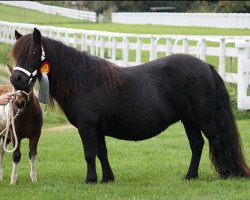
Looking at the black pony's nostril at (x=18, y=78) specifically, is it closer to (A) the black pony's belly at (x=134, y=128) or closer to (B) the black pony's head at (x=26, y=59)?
(B) the black pony's head at (x=26, y=59)

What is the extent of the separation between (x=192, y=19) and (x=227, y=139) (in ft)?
122

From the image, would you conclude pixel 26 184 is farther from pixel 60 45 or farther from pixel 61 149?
pixel 61 149

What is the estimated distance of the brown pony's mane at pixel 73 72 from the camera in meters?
8.40

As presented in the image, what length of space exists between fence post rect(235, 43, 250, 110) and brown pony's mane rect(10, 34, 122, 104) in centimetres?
680

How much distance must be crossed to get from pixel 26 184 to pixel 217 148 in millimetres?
2470

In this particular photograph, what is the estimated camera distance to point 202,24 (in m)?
42.6

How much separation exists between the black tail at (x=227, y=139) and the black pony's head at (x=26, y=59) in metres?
2.24

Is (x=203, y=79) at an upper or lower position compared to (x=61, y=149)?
upper

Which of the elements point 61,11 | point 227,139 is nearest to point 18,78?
point 227,139

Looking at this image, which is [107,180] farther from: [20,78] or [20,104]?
[20,78]

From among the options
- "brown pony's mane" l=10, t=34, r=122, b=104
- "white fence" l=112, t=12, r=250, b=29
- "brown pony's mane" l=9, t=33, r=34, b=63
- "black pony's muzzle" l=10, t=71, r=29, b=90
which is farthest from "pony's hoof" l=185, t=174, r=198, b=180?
"white fence" l=112, t=12, r=250, b=29

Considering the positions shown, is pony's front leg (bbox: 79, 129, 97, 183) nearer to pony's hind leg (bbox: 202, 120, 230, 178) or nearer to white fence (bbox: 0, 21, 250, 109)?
pony's hind leg (bbox: 202, 120, 230, 178)

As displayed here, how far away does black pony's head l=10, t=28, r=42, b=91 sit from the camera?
8.00 metres

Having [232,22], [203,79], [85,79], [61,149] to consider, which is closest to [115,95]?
[85,79]
